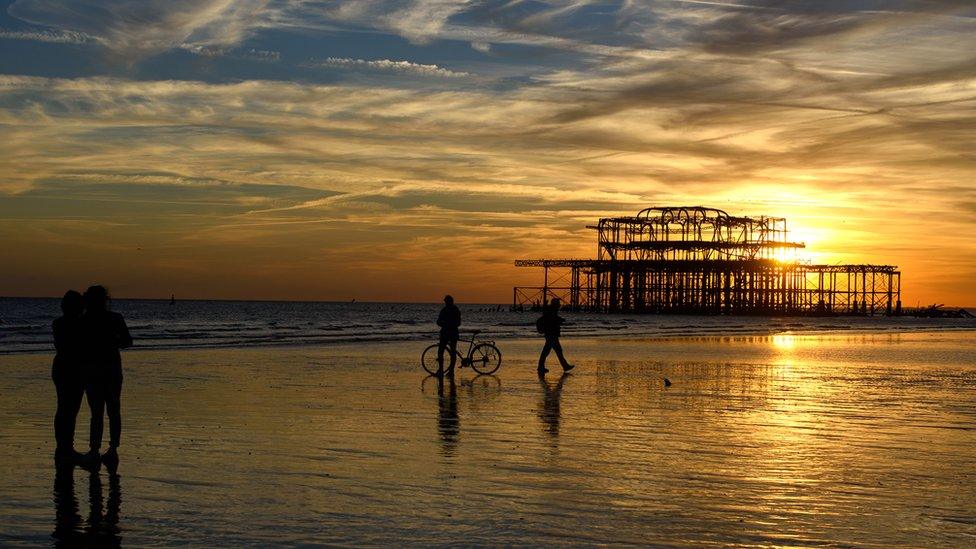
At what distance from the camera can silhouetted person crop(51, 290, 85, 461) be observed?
9.95 m

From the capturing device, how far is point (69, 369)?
32.9 ft

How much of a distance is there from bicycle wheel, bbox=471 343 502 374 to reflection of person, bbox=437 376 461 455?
8.49ft

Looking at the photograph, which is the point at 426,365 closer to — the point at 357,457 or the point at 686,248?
the point at 357,457

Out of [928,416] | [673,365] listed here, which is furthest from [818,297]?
[928,416]

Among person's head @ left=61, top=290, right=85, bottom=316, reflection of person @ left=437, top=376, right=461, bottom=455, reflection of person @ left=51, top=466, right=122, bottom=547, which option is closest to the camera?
reflection of person @ left=51, top=466, right=122, bottom=547

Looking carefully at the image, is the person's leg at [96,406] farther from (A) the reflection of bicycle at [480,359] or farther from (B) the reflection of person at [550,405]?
(A) the reflection of bicycle at [480,359]

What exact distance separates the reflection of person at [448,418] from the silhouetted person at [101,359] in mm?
3264

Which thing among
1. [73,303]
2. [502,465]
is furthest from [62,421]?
[502,465]

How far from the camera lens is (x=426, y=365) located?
23.0 meters

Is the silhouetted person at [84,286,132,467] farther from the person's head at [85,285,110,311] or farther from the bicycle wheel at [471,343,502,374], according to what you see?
the bicycle wheel at [471,343,502,374]

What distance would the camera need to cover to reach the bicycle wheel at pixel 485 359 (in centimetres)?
2284

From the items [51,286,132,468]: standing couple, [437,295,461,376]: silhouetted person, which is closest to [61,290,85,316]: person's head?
[51,286,132,468]: standing couple

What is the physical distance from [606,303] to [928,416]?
378 feet

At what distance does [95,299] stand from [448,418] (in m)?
5.66
